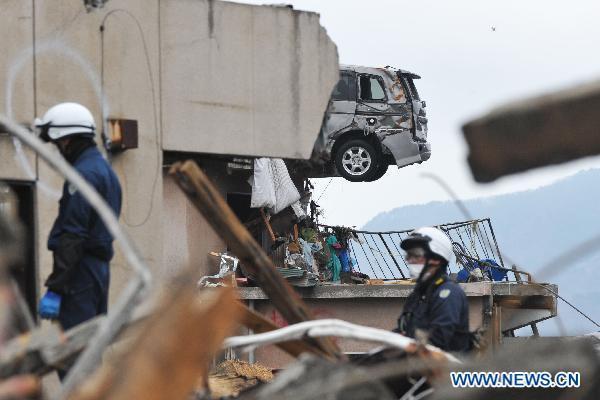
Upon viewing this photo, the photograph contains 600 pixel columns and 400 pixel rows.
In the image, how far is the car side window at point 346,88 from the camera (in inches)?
1094

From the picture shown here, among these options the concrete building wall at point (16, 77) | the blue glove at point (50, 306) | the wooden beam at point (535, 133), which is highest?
the concrete building wall at point (16, 77)

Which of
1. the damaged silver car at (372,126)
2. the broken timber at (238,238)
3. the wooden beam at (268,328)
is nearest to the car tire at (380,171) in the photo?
the damaged silver car at (372,126)

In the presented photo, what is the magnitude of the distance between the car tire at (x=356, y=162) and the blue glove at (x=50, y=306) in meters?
21.1

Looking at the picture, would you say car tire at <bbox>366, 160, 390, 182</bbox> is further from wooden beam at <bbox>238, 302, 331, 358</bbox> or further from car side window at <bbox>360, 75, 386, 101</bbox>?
wooden beam at <bbox>238, 302, 331, 358</bbox>

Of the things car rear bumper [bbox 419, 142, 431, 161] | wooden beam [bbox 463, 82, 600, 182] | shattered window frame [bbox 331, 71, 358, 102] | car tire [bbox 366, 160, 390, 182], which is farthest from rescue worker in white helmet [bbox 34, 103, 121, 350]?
car rear bumper [bbox 419, 142, 431, 161]

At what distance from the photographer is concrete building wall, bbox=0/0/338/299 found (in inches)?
370

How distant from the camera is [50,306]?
21.0 ft

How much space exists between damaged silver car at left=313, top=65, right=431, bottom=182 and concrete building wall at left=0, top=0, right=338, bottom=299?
48.7 feet

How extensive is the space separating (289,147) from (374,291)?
31.1ft

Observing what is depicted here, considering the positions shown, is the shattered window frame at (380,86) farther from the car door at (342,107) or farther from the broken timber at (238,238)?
the broken timber at (238,238)

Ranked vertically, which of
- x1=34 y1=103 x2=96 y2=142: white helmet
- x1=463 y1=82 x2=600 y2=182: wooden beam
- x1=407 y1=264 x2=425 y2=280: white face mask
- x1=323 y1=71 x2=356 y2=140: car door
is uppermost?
x1=323 y1=71 x2=356 y2=140: car door

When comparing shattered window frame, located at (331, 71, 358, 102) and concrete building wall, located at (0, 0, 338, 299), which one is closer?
concrete building wall, located at (0, 0, 338, 299)

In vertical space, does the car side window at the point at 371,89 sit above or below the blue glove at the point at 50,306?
above

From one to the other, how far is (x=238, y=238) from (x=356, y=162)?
880 inches
